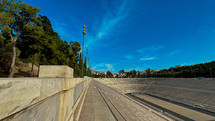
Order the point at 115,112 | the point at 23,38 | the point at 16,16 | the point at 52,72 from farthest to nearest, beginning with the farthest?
1. the point at 23,38
2. the point at 16,16
3. the point at 115,112
4. the point at 52,72

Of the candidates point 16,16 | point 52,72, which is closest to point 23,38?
point 16,16

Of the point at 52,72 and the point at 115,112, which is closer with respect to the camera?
the point at 52,72

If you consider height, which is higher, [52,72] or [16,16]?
[16,16]

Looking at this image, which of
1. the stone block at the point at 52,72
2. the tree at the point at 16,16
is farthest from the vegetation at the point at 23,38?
the stone block at the point at 52,72

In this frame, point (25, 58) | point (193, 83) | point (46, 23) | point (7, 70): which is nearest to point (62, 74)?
point (25, 58)

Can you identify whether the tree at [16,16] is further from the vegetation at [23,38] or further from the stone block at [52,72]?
the stone block at [52,72]

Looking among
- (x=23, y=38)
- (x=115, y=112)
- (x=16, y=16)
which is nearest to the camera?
(x=115, y=112)

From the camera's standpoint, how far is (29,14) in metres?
16.5

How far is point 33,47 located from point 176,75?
93928 millimetres

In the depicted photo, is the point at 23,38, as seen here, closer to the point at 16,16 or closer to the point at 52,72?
the point at 16,16

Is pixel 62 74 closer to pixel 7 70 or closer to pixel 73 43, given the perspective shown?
pixel 7 70

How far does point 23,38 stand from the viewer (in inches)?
766

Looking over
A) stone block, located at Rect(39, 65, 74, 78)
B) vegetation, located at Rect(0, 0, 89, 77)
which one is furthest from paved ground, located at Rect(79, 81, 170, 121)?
vegetation, located at Rect(0, 0, 89, 77)

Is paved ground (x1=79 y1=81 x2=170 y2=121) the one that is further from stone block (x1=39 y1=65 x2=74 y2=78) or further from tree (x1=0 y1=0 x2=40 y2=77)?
tree (x1=0 y1=0 x2=40 y2=77)
